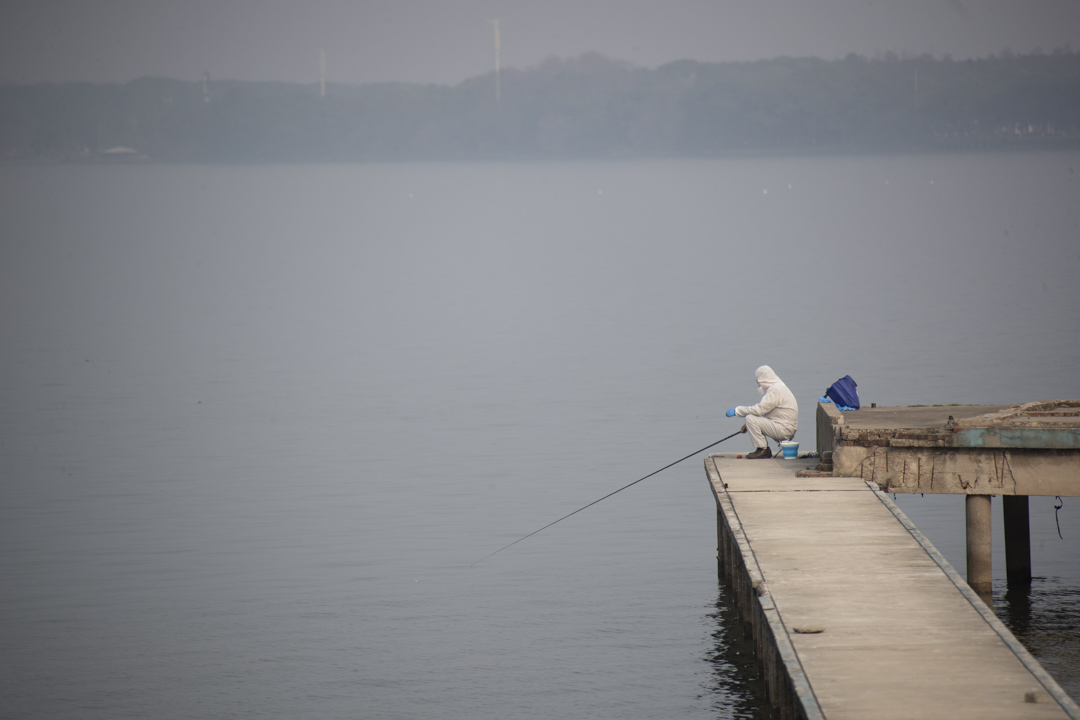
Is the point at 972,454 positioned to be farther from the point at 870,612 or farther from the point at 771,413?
the point at 870,612

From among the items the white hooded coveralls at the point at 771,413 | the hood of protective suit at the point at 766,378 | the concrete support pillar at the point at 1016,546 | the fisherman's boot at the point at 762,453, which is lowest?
the concrete support pillar at the point at 1016,546

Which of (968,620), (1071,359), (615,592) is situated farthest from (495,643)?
(1071,359)

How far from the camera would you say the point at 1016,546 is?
19844 mm

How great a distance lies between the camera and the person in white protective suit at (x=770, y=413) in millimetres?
18906

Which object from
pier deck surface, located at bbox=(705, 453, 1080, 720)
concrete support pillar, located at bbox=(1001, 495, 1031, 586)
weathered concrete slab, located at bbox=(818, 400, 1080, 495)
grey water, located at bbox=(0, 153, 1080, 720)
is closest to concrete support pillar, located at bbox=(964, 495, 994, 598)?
weathered concrete slab, located at bbox=(818, 400, 1080, 495)

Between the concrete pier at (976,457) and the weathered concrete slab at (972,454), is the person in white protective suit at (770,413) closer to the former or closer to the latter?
the concrete pier at (976,457)

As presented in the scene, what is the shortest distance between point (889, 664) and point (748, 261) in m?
71.6

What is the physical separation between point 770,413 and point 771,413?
0.04 feet

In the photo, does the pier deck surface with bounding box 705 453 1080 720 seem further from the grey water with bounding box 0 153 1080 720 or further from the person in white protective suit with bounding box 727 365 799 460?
the grey water with bounding box 0 153 1080 720

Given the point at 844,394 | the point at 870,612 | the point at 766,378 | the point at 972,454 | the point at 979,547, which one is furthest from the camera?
the point at 844,394

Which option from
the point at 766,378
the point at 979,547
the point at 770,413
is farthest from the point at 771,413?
the point at 979,547

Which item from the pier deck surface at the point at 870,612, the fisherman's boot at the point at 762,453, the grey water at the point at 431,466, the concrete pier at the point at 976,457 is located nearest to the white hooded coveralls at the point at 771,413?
the fisherman's boot at the point at 762,453

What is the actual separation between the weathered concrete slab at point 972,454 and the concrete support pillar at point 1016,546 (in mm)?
2405

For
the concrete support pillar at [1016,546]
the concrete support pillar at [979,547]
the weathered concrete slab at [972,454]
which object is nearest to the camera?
the weathered concrete slab at [972,454]
